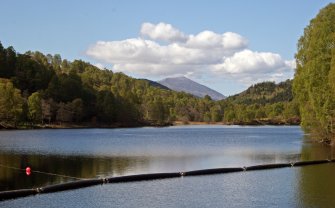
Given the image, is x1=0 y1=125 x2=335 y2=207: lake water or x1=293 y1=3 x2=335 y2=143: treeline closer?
x1=0 y1=125 x2=335 y2=207: lake water

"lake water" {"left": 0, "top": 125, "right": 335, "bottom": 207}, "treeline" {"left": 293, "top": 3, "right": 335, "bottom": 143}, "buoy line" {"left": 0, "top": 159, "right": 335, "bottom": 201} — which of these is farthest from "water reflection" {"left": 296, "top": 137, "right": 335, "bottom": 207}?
"treeline" {"left": 293, "top": 3, "right": 335, "bottom": 143}

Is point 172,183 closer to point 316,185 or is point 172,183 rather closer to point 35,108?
point 316,185

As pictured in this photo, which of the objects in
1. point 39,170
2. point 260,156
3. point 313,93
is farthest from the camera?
point 313,93

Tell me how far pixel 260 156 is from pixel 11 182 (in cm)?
3611

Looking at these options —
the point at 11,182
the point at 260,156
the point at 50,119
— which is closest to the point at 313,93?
the point at 260,156

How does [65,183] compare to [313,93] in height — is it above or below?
below

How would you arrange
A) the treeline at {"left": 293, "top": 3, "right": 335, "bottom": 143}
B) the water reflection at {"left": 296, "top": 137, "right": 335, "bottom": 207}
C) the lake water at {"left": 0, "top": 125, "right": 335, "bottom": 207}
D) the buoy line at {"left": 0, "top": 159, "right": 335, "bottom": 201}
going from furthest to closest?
the treeline at {"left": 293, "top": 3, "right": 335, "bottom": 143} < the buoy line at {"left": 0, "top": 159, "right": 335, "bottom": 201} < the lake water at {"left": 0, "top": 125, "right": 335, "bottom": 207} < the water reflection at {"left": 296, "top": 137, "right": 335, "bottom": 207}

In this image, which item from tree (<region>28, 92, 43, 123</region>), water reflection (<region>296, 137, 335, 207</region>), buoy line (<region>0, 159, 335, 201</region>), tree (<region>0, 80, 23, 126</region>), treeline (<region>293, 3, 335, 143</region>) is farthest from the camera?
tree (<region>28, 92, 43, 123</region>)

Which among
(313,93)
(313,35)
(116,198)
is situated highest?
(313,35)

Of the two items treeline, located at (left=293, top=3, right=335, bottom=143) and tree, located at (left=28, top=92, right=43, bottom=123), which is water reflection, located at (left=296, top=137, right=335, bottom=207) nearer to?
treeline, located at (left=293, top=3, right=335, bottom=143)

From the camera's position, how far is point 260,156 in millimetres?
66188

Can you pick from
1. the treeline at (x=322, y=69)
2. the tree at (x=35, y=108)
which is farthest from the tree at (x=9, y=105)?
the treeline at (x=322, y=69)

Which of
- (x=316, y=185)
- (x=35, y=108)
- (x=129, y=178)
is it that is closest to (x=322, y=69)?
(x=316, y=185)

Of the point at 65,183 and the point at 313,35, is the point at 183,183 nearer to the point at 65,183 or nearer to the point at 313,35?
the point at 65,183
